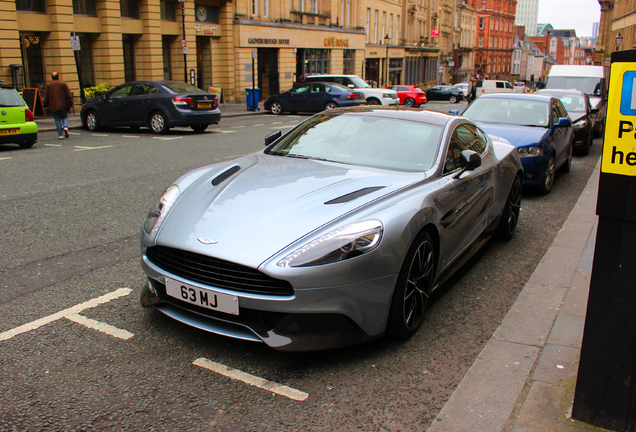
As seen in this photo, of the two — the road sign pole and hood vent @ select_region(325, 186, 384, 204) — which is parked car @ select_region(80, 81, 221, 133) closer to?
hood vent @ select_region(325, 186, 384, 204)

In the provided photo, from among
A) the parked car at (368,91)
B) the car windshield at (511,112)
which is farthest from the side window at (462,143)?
the parked car at (368,91)

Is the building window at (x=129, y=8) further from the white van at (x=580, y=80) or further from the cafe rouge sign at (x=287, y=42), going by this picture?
the white van at (x=580, y=80)

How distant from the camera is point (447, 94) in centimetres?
4856

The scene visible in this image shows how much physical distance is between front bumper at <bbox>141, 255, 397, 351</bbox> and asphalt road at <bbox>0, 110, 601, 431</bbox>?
22 cm

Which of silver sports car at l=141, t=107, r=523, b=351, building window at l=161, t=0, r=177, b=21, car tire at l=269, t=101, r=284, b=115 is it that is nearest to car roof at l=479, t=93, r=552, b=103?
silver sports car at l=141, t=107, r=523, b=351

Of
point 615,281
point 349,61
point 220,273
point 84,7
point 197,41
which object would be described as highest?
point 84,7

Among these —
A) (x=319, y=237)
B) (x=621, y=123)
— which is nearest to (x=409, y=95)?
(x=319, y=237)

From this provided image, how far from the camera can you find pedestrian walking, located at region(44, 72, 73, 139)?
615 inches

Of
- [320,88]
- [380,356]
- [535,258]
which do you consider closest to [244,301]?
[380,356]

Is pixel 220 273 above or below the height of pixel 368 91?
below

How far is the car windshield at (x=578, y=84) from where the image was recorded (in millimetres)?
20812

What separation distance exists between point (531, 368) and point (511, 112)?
7.37 metres

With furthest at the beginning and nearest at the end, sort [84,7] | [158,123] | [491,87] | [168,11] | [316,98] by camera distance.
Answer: [491,87]
[168,11]
[316,98]
[84,7]
[158,123]

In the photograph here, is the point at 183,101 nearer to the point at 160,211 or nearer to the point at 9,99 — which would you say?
the point at 9,99
